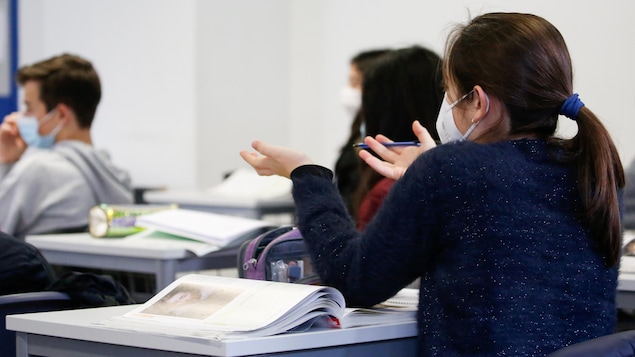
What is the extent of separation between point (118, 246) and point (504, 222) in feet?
4.35

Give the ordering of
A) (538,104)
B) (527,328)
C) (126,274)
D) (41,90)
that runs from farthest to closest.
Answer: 1. (41,90)
2. (126,274)
3. (538,104)
4. (527,328)

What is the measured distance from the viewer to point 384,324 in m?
1.51

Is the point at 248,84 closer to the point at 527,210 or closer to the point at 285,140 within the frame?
the point at 285,140

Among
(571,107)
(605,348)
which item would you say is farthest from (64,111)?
(605,348)

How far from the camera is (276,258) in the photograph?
6.12 ft

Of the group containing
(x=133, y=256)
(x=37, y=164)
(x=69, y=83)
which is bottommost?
(x=133, y=256)

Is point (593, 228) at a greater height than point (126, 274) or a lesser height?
greater

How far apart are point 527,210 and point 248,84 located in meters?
4.20

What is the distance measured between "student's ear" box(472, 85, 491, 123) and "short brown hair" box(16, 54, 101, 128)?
244cm

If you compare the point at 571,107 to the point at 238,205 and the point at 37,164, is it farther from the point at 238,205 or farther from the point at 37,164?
the point at 238,205

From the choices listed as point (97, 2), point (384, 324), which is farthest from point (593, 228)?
point (97, 2)

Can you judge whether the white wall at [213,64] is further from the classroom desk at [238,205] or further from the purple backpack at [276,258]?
the purple backpack at [276,258]

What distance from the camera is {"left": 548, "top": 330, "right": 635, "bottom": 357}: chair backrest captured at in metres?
1.13

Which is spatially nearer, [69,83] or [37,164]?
[37,164]
